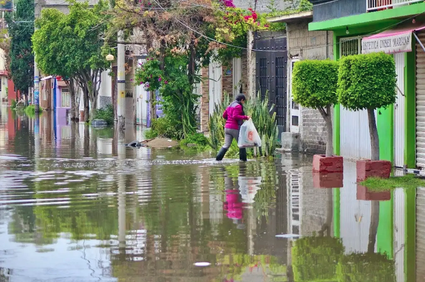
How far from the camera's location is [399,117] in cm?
1945

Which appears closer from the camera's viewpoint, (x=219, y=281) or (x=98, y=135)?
(x=219, y=281)

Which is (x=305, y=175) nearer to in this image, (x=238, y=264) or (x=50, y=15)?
(x=238, y=264)

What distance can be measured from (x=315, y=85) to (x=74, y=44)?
33.3 meters

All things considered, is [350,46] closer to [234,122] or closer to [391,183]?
[234,122]

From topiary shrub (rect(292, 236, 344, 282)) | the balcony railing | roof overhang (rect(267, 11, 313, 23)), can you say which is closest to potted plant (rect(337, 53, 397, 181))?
the balcony railing

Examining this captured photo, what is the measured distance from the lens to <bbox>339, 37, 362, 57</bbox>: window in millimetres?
21672

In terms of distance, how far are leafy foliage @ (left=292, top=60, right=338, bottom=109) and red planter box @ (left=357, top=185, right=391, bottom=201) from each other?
337 cm

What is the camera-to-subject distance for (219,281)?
8.34 meters

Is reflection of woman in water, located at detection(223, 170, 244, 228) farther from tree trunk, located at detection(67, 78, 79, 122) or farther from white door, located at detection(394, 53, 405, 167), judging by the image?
tree trunk, located at detection(67, 78, 79, 122)

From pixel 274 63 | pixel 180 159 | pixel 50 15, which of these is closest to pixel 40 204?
pixel 180 159

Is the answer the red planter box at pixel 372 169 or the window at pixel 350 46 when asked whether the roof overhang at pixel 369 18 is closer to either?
the window at pixel 350 46

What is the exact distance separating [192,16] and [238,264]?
66.9 ft

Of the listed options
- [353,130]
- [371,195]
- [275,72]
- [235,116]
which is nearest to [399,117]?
[353,130]

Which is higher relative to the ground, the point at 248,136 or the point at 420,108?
the point at 420,108
